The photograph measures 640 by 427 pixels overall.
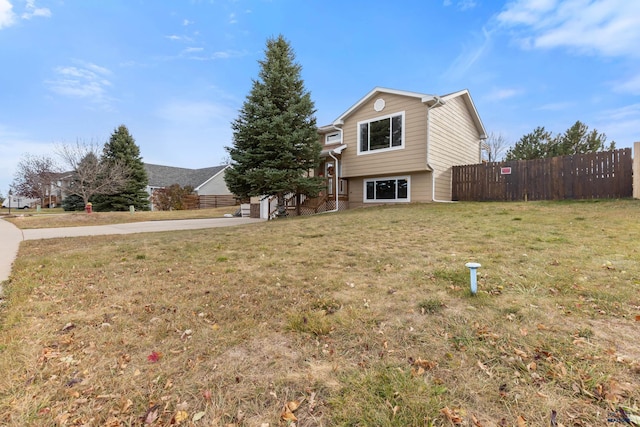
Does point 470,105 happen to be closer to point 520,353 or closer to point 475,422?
point 520,353

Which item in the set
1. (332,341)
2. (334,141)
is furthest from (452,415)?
(334,141)

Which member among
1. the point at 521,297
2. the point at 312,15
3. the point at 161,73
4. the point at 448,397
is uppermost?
the point at 312,15

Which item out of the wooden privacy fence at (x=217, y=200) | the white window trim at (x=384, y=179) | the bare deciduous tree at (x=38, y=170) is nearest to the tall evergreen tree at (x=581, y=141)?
the white window trim at (x=384, y=179)

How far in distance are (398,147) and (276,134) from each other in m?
5.62

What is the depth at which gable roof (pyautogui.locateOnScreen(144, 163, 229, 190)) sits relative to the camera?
32531mm

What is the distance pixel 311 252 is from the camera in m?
5.25

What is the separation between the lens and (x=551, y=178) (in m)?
11.6

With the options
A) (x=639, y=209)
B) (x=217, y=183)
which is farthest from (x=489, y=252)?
(x=217, y=183)

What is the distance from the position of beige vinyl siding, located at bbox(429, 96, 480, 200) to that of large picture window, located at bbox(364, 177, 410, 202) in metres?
1.49

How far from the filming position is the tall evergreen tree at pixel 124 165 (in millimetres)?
24180

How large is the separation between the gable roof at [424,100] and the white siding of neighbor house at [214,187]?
19.8 m

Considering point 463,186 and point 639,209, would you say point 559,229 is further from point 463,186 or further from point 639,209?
point 463,186

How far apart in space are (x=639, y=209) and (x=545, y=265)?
23.8 ft

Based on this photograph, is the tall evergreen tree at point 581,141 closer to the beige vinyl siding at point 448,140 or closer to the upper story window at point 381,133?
the beige vinyl siding at point 448,140
